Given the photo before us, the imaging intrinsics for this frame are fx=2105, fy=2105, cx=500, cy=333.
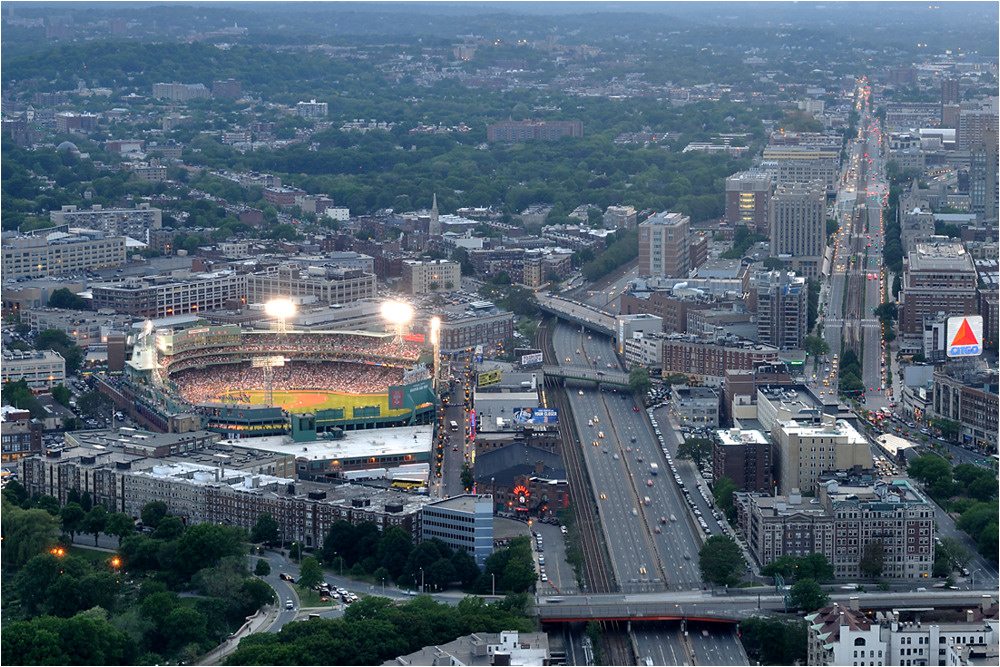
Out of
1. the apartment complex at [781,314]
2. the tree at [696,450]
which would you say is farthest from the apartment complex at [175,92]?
the tree at [696,450]

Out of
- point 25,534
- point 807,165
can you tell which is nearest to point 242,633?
point 25,534

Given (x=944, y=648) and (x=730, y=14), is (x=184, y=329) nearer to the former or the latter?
(x=944, y=648)

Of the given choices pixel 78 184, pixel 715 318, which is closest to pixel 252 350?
pixel 715 318

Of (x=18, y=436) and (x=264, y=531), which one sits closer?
(x=264, y=531)

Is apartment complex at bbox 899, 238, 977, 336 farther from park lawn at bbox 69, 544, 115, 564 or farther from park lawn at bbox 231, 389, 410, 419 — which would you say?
park lawn at bbox 69, 544, 115, 564

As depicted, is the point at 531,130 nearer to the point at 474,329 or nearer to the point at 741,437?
the point at 474,329

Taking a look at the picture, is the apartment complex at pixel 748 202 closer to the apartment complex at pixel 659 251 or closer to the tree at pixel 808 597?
the apartment complex at pixel 659 251

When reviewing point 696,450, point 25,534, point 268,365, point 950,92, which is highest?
point 950,92
